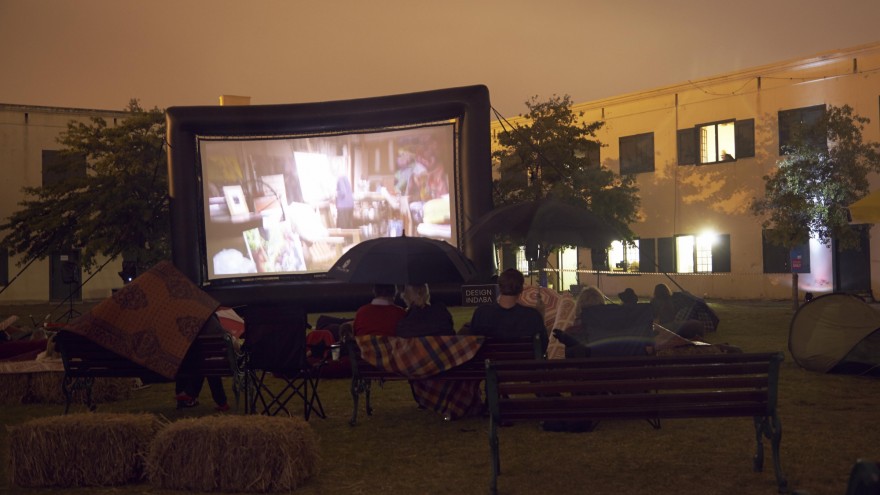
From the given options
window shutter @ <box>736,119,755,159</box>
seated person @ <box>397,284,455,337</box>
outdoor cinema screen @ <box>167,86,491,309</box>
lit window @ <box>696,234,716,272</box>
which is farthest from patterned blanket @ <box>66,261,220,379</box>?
lit window @ <box>696,234,716,272</box>

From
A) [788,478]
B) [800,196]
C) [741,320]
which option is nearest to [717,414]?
[788,478]

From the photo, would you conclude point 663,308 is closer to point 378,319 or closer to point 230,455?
point 378,319

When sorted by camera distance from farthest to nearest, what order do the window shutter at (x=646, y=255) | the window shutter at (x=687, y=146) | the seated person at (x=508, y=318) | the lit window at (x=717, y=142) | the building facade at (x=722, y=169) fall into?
the window shutter at (x=646, y=255)
the window shutter at (x=687, y=146)
the lit window at (x=717, y=142)
the building facade at (x=722, y=169)
the seated person at (x=508, y=318)

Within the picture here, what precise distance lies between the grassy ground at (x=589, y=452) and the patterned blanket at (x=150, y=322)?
108 cm

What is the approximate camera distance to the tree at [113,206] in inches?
1164

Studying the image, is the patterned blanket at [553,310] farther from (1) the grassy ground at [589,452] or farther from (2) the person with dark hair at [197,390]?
(2) the person with dark hair at [197,390]

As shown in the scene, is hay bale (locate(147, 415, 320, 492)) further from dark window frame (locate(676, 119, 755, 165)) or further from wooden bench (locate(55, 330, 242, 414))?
dark window frame (locate(676, 119, 755, 165))

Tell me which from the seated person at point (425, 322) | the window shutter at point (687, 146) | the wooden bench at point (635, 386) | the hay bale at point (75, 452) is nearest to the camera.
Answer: the wooden bench at point (635, 386)

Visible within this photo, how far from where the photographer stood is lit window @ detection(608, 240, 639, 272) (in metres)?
35.4

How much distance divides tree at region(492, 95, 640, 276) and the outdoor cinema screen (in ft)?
45.8

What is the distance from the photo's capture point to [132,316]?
8.36 meters

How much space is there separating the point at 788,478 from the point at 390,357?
337 centimetres

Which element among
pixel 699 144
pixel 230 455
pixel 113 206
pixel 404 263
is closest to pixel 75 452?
pixel 230 455

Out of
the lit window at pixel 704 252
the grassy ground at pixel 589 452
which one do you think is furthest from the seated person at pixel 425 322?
the lit window at pixel 704 252
